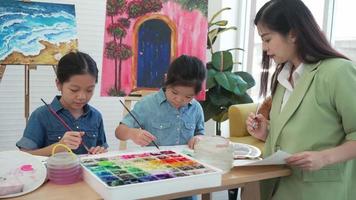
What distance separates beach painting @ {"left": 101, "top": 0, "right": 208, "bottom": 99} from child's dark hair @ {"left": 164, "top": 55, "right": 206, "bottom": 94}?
0.73m

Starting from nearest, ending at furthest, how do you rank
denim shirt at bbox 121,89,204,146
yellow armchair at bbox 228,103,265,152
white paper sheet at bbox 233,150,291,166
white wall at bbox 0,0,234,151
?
white paper sheet at bbox 233,150,291,166 < denim shirt at bbox 121,89,204,146 < white wall at bbox 0,0,234,151 < yellow armchair at bbox 228,103,265,152

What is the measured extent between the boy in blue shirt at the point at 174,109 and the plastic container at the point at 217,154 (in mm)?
338

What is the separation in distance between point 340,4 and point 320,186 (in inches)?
93.4

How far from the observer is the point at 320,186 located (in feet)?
3.57

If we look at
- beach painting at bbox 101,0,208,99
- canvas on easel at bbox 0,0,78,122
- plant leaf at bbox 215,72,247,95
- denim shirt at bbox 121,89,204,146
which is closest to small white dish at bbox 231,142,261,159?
denim shirt at bbox 121,89,204,146

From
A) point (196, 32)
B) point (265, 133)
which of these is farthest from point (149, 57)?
point (265, 133)

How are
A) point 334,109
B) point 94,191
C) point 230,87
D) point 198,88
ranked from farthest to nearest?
1. point 230,87
2. point 198,88
3. point 334,109
4. point 94,191

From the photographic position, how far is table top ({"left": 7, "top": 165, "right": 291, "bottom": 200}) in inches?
32.3

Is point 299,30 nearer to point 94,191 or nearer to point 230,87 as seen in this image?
point 94,191

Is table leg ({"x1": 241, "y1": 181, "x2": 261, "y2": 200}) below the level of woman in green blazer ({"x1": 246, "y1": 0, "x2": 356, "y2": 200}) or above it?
below

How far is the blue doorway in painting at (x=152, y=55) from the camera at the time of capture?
2.18 metres

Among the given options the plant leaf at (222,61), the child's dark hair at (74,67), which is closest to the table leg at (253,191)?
the child's dark hair at (74,67)

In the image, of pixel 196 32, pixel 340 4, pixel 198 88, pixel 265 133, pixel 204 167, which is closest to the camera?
pixel 204 167

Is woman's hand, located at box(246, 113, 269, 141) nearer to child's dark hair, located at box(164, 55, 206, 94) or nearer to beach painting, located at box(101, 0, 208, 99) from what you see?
child's dark hair, located at box(164, 55, 206, 94)
